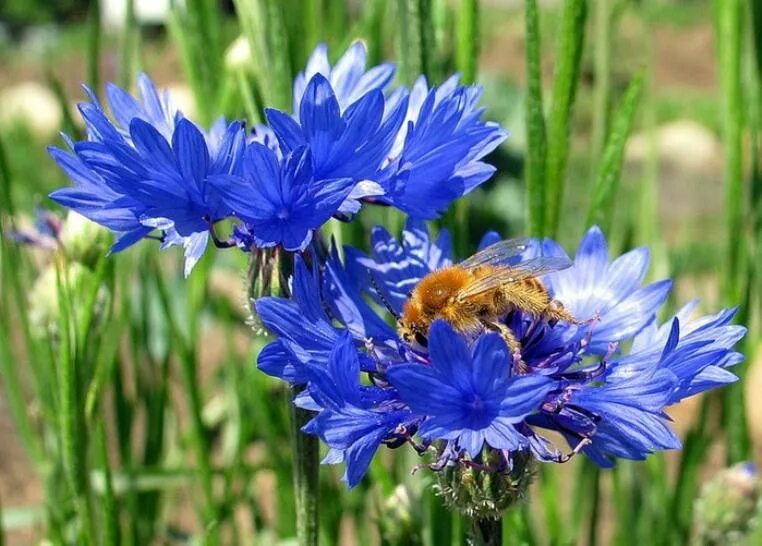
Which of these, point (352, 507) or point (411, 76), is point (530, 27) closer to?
point (411, 76)

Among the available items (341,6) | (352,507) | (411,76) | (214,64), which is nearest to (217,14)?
(214,64)

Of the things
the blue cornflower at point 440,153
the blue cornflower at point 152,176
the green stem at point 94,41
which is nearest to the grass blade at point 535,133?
the blue cornflower at point 440,153

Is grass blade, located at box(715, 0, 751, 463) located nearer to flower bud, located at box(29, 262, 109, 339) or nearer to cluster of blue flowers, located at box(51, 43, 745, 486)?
cluster of blue flowers, located at box(51, 43, 745, 486)

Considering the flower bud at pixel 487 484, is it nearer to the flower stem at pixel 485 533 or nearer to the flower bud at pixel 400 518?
the flower stem at pixel 485 533

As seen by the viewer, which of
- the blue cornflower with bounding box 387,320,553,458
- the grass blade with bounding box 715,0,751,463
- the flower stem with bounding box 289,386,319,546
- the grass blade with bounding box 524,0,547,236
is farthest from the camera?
the grass blade with bounding box 715,0,751,463

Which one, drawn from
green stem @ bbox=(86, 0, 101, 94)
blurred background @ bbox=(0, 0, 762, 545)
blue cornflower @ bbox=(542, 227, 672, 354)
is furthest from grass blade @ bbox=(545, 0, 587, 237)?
green stem @ bbox=(86, 0, 101, 94)

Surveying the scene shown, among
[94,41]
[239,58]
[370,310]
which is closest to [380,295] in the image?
[370,310]
